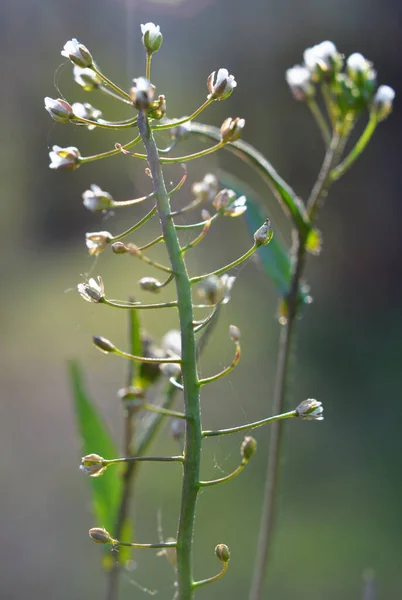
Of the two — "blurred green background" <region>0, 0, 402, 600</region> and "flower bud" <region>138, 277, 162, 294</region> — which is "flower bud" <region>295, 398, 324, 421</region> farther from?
"blurred green background" <region>0, 0, 402, 600</region>

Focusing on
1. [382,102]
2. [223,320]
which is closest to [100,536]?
[382,102]

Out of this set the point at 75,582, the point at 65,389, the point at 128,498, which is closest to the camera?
the point at 128,498

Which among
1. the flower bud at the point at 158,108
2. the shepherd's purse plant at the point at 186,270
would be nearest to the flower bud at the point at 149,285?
the shepherd's purse plant at the point at 186,270

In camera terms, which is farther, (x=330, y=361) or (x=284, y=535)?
(x=330, y=361)

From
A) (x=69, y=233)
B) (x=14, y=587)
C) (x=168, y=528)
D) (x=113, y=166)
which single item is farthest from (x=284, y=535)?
(x=69, y=233)

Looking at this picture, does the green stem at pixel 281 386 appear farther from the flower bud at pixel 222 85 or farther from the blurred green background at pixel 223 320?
the blurred green background at pixel 223 320

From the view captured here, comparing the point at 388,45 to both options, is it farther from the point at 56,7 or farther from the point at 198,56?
the point at 56,7

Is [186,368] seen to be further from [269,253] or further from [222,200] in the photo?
[269,253]
